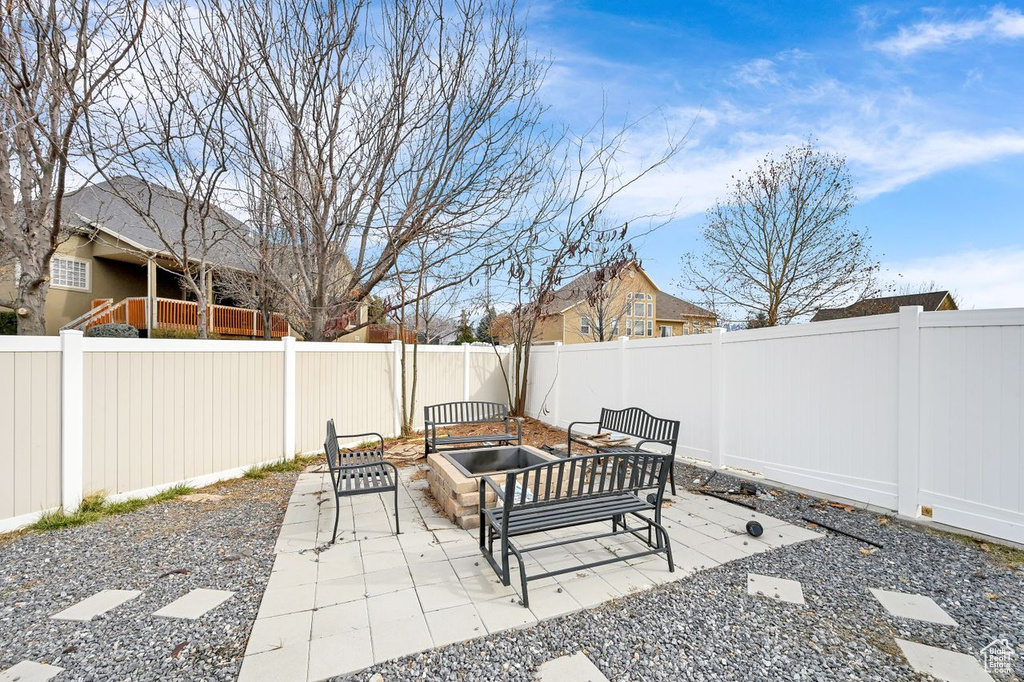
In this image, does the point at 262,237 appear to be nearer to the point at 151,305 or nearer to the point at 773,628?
the point at 151,305

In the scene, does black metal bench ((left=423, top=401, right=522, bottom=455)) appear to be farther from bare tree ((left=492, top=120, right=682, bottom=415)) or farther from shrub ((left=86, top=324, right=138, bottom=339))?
shrub ((left=86, top=324, right=138, bottom=339))

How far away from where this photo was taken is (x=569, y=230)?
28.7 ft

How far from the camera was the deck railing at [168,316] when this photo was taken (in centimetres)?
1172

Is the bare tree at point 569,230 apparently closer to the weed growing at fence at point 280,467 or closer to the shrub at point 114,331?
the weed growing at fence at point 280,467

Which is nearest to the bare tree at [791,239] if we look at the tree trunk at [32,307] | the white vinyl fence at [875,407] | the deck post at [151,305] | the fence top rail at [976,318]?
the white vinyl fence at [875,407]

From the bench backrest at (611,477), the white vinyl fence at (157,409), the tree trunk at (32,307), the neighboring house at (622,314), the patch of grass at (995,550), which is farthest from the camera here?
the neighboring house at (622,314)

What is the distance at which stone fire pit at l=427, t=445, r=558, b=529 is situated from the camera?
3.85m

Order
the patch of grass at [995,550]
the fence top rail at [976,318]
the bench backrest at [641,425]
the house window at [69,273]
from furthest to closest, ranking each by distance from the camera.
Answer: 1. the house window at [69,273]
2. the bench backrest at [641,425]
3. the fence top rail at [976,318]
4. the patch of grass at [995,550]

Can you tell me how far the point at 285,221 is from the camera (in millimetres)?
6949

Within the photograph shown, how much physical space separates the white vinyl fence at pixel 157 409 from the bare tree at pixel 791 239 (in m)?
11.5

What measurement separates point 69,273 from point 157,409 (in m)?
11.7

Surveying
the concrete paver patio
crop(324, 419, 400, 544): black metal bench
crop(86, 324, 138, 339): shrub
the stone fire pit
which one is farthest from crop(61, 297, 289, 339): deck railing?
the concrete paver patio

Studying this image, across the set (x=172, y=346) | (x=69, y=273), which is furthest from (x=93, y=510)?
(x=69, y=273)

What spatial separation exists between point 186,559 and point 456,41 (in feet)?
22.9
